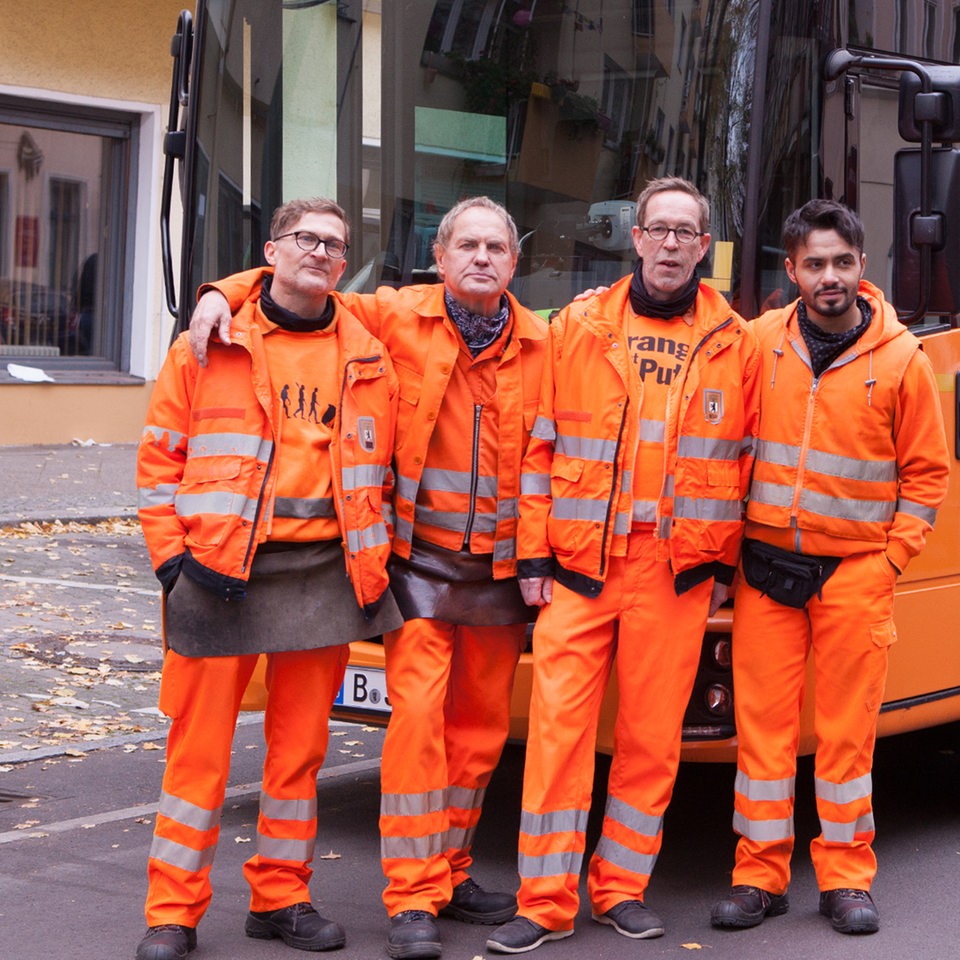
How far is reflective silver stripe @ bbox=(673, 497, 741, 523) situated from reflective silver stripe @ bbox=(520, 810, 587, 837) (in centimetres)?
87

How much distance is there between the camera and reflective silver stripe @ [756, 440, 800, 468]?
4820 mm

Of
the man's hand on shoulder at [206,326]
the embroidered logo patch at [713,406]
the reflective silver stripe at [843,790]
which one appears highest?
the man's hand on shoulder at [206,326]

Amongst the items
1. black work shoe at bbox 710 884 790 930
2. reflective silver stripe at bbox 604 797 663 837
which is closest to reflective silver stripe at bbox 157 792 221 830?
reflective silver stripe at bbox 604 797 663 837

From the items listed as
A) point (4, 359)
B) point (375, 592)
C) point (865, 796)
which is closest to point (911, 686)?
point (865, 796)

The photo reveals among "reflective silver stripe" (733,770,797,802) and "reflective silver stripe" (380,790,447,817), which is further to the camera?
"reflective silver stripe" (733,770,797,802)

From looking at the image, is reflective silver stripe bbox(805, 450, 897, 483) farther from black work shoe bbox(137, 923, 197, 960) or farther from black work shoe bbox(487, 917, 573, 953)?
black work shoe bbox(137, 923, 197, 960)

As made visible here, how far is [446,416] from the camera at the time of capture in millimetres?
4680

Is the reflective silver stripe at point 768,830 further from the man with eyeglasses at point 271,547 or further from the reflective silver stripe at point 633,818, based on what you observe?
the man with eyeglasses at point 271,547

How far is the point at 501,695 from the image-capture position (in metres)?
4.83

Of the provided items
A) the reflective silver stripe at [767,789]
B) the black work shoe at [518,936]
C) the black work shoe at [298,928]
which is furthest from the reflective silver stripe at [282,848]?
the reflective silver stripe at [767,789]

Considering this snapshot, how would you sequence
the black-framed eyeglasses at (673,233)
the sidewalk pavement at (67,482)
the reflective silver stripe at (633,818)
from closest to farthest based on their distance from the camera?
the black-framed eyeglasses at (673,233)
the reflective silver stripe at (633,818)
the sidewalk pavement at (67,482)

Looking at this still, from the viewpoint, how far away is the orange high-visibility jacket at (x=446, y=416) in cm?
466

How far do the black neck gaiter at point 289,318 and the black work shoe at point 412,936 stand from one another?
1.58 metres

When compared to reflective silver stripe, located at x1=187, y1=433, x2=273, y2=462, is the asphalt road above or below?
below
